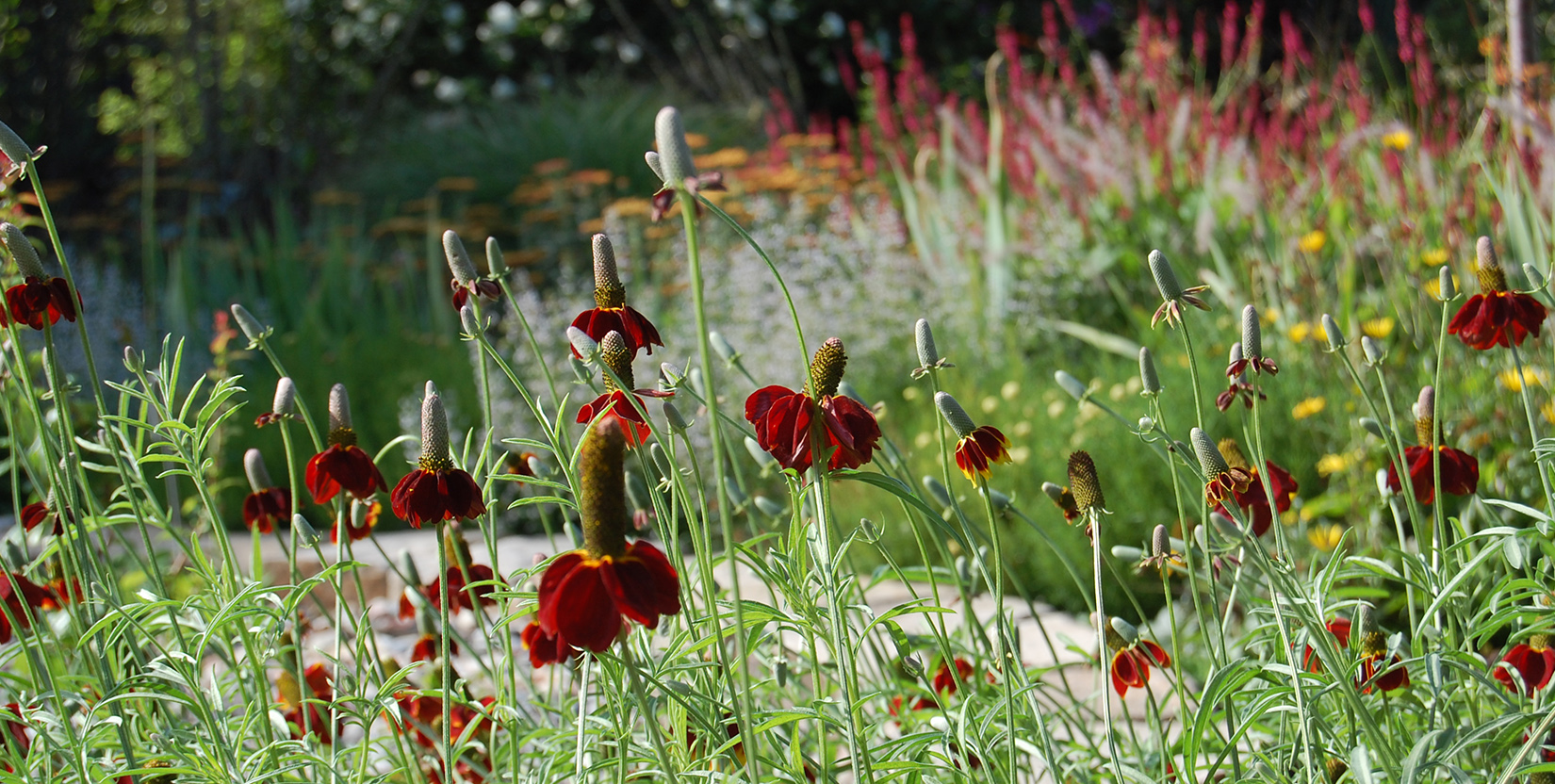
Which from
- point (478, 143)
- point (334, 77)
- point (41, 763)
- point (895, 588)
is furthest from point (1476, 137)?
point (334, 77)

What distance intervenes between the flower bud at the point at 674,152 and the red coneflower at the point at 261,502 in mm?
803

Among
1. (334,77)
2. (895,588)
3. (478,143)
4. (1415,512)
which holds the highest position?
(334,77)

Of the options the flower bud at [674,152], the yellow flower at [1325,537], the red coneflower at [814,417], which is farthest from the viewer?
the yellow flower at [1325,537]

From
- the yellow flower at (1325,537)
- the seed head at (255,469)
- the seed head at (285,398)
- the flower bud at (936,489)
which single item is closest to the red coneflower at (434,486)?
the seed head at (285,398)

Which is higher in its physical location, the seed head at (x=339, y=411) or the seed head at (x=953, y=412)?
the seed head at (x=339, y=411)

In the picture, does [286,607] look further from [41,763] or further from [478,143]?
[478,143]

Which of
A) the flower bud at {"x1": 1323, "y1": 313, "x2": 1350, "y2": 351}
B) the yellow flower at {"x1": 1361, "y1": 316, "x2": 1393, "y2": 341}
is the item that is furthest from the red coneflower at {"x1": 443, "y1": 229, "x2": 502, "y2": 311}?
the yellow flower at {"x1": 1361, "y1": 316, "x2": 1393, "y2": 341}

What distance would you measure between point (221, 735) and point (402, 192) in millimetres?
7631

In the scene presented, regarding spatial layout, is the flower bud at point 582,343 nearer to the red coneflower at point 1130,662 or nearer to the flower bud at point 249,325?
the flower bud at point 249,325

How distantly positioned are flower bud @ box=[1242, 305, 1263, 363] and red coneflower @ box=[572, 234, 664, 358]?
545mm

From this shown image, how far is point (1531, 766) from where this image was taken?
0.82 meters

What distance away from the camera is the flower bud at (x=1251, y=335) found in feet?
3.52

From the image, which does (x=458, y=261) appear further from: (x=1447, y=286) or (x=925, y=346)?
(x=1447, y=286)

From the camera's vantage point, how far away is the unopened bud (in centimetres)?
66
